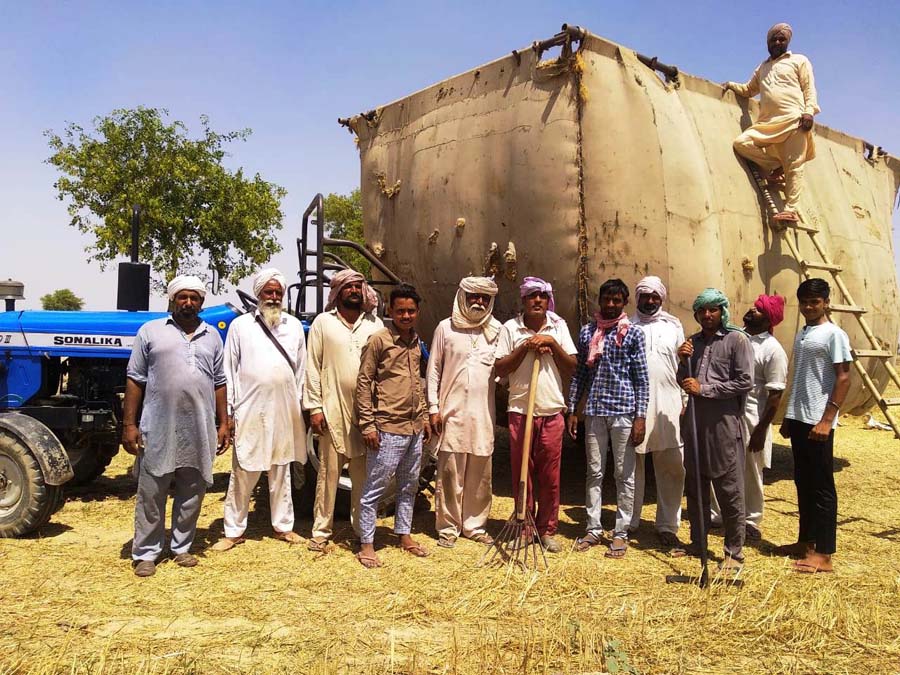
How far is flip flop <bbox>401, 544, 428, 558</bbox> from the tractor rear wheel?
229 cm

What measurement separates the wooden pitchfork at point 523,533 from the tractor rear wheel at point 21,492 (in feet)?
9.23

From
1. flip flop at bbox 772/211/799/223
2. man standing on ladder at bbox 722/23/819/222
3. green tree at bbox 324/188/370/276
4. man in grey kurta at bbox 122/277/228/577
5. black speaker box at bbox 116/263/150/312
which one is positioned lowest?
man in grey kurta at bbox 122/277/228/577

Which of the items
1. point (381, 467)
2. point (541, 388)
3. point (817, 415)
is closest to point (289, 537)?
point (381, 467)

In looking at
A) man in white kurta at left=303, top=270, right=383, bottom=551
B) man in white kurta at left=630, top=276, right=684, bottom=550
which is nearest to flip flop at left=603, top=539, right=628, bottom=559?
man in white kurta at left=630, top=276, right=684, bottom=550

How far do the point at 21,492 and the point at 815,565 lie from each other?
5.00m

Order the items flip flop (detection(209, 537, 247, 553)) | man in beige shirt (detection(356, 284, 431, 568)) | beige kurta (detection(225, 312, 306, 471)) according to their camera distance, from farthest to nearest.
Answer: beige kurta (detection(225, 312, 306, 471))
flip flop (detection(209, 537, 247, 553))
man in beige shirt (detection(356, 284, 431, 568))

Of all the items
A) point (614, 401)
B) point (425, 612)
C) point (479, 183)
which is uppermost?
point (479, 183)

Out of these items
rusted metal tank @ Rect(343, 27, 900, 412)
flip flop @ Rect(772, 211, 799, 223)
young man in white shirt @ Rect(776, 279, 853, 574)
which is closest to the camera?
young man in white shirt @ Rect(776, 279, 853, 574)

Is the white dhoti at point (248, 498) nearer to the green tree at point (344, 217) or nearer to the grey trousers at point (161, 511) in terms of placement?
the grey trousers at point (161, 511)

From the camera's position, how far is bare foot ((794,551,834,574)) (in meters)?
4.22

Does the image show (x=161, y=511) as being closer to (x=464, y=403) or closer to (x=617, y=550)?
(x=464, y=403)

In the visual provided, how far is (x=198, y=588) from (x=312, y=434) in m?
1.41

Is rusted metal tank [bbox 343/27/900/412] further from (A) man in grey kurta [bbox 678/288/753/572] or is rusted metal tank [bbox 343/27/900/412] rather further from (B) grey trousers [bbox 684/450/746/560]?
(B) grey trousers [bbox 684/450/746/560]

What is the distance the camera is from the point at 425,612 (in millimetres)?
3504
